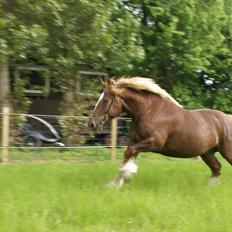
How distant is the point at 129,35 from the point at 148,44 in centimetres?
290

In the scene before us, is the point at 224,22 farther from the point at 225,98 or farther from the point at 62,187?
the point at 62,187

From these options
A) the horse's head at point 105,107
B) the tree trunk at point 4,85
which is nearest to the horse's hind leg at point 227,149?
the horse's head at point 105,107

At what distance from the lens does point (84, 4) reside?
1416cm

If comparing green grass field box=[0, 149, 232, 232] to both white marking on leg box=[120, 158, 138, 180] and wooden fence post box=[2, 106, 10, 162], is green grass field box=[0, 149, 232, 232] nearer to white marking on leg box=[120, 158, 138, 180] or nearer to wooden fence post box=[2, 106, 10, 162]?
white marking on leg box=[120, 158, 138, 180]

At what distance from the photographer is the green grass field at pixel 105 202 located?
612 cm

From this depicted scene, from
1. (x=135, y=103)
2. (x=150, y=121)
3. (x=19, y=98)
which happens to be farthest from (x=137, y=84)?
(x=19, y=98)

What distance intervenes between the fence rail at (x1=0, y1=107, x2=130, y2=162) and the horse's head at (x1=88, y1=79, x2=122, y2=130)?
178 inches

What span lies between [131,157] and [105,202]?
1.63 meters

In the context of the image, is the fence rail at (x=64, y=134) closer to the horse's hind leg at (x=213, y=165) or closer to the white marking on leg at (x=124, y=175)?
the horse's hind leg at (x=213, y=165)

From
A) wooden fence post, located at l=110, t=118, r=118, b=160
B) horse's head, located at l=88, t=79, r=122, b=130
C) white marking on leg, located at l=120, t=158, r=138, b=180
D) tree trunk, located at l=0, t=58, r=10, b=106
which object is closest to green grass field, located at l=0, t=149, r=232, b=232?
white marking on leg, located at l=120, t=158, r=138, b=180

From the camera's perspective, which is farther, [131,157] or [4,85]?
[4,85]

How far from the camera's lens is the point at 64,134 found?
14250mm

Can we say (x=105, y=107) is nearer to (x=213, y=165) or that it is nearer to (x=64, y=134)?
(x=213, y=165)

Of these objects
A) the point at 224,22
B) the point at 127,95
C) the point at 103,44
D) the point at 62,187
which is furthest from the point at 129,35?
the point at 62,187
